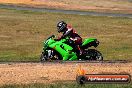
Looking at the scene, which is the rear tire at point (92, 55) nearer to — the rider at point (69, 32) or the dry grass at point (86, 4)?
the rider at point (69, 32)

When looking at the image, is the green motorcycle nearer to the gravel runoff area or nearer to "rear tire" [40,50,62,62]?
"rear tire" [40,50,62,62]

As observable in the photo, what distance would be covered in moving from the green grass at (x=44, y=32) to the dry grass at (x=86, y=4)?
312 inches

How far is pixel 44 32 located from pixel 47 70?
22.6 m

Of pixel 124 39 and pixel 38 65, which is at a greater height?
pixel 38 65

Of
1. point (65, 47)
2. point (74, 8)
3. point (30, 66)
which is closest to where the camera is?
point (30, 66)

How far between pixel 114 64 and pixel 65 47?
10.3ft

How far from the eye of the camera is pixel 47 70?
15.6 metres

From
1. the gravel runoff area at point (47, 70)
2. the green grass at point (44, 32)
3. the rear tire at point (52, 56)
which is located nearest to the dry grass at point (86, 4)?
the green grass at point (44, 32)

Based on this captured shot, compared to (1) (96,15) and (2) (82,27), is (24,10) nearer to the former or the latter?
(1) (96,15)

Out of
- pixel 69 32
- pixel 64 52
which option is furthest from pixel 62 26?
pixel 64 52

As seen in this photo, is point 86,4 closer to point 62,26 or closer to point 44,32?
point 44,32

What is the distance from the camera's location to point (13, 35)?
3631cm

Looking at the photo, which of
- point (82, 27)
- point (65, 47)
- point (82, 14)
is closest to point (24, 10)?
point (82, 14)

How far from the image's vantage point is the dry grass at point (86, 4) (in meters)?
57.5
